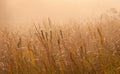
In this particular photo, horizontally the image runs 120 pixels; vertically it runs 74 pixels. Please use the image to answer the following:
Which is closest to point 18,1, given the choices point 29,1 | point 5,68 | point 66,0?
point 29,1

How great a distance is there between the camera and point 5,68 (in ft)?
8.57

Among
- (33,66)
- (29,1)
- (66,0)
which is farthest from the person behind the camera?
(29,1)

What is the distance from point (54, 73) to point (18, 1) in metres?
28.4

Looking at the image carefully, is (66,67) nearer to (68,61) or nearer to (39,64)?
(68,61)

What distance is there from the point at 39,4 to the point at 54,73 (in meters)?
26.1

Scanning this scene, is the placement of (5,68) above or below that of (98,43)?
below

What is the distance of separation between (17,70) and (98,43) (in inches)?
33.8

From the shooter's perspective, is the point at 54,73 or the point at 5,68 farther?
the point at 5,68

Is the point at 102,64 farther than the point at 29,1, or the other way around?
the point at 29,1

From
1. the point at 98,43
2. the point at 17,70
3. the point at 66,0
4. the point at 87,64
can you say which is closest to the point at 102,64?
the point at 87,64

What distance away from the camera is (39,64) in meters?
2.37

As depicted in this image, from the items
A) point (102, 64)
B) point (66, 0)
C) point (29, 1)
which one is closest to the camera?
point (102, 64)

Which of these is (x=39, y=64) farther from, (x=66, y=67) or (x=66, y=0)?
(x=66, y=0)

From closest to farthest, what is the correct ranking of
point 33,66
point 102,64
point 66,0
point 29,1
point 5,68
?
point 102,64 < point 33,66 < point 5,68 < point 66,0 < point 29,1
